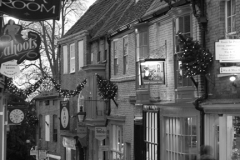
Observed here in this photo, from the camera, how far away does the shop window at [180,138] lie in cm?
2086

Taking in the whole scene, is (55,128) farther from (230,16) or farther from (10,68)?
(230,16)

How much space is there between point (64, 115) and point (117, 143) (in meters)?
8.51

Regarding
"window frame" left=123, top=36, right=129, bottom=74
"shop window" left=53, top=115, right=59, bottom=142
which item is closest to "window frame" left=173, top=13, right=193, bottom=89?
"window frame" left=123, top=36, right=129, bottom=74

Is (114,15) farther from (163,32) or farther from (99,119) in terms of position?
(163,32)

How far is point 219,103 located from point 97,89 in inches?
668

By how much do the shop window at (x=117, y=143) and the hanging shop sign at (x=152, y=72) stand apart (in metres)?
7.24

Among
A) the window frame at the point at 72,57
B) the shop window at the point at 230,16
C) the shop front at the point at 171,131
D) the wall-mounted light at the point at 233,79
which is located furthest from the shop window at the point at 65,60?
the wall-mounted light at the point at 233,79

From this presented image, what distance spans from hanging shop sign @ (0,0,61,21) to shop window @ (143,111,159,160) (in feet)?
33.6

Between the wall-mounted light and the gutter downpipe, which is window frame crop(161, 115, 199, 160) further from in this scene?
the wall-mounted light

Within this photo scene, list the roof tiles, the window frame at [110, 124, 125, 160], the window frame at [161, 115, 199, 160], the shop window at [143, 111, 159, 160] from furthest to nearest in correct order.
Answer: the window frame at [110, 124, 125, 160] → the roof tiles → the shop window at [143, 111, 159, 160] → the window frame at [161, 115, 199, 160]

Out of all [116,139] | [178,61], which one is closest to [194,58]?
[178,61]

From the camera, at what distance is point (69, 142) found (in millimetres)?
39312

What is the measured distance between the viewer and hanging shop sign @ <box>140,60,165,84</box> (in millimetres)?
22984

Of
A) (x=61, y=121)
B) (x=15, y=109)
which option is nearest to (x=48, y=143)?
(x=61, y=121)
